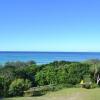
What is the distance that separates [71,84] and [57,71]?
130 cm

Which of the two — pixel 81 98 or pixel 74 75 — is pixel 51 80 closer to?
pixel 74 75

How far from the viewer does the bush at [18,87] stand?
70.0 ft

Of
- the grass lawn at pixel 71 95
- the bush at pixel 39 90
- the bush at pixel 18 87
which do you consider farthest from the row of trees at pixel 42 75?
the grass lawn at pixel 71 95

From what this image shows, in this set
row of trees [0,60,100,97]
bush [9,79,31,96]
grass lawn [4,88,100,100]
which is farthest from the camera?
row of trees [0,60,100,97]

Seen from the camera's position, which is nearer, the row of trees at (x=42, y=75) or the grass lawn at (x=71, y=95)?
the grass lawn at (x=71, y=95)

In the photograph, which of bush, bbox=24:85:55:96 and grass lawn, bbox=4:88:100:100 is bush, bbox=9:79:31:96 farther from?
grass lawn, bbox=4:88:100:100

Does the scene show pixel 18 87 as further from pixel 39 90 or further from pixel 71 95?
pixel 71 95

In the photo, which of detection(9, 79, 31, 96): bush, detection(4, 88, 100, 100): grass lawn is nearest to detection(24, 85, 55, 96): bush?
detection(9, 79, 31, 96): bush

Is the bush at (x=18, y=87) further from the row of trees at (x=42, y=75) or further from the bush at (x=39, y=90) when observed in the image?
the bush at (x=39, y=90)

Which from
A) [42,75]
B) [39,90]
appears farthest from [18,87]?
[42,75]

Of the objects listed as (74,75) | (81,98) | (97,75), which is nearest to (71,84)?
(74,75)

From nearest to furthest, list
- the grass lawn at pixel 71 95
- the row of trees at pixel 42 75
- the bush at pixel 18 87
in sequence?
the grass lawn at pixel 71 95 → the bush at pixel 18 87 → the row of trees at pixel 42 75

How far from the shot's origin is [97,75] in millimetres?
25078

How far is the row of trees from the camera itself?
21562 mm
